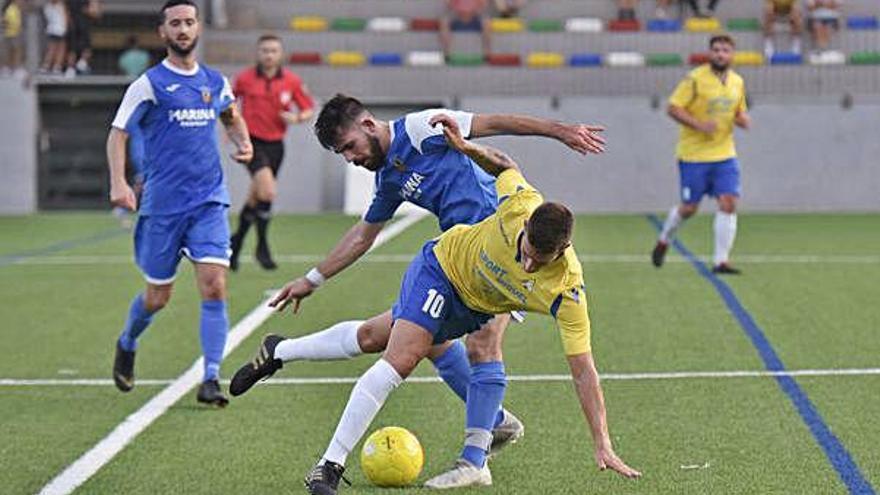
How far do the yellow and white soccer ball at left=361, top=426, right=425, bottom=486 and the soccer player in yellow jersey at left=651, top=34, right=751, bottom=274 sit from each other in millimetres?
9386

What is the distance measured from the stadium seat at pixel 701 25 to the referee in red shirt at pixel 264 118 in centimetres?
1514

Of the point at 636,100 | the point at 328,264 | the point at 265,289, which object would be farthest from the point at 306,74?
the point at 328,264

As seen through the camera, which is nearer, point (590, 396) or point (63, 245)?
point (590, 396)

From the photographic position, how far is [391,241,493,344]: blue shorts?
6930mm

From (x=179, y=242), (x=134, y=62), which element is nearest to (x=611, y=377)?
(x=179, y=242)

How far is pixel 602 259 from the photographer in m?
18.3

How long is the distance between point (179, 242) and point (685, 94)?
775 centimetres

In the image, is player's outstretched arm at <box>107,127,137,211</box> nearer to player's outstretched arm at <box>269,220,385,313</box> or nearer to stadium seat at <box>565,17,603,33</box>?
player's outstretched arm at <box>269,220,385,313</box>

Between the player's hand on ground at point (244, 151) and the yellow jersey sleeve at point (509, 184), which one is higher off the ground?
the yellow jersey sleeve at point (509, 184)

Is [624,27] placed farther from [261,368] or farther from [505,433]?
[261,368]

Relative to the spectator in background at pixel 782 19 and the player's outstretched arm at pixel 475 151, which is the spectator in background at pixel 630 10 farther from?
the player's outstretched arm at pixel 475 151

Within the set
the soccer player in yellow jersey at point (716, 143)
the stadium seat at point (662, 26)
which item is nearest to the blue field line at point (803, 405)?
the soccer player in yellow jersey at point (716, 143)

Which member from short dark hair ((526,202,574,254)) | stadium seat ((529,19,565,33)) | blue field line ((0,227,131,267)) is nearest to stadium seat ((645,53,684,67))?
stadium seat ((529,19,565,33))

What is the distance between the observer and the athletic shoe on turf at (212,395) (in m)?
9.30
